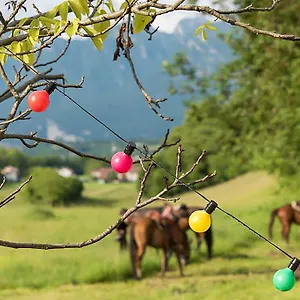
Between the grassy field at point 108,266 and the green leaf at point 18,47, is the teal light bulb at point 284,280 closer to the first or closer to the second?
the green leaf at point 18,47

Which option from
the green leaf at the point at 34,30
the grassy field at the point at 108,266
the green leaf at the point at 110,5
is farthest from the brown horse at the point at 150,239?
the green leaf at the point at 34,30

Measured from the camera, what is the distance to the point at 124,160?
4.92ft

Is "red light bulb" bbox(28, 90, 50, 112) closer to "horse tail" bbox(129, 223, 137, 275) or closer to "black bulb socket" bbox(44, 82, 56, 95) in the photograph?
"black bulb socket" bbox(44, 82, 56, 95)

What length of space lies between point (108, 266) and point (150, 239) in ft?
2.20

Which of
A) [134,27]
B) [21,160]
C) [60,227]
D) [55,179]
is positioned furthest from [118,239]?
[21,160]

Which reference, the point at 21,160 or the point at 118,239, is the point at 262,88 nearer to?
the point at 118,239

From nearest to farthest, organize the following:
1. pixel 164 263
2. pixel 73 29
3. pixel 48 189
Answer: pixel 73 29 → pixel 164 263 → pixel 48 189

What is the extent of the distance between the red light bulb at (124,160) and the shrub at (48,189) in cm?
1204

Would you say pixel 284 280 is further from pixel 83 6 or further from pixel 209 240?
pixel 209 240

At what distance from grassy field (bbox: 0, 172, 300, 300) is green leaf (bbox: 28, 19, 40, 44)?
17.0 feet

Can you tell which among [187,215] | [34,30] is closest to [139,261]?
[187,215]

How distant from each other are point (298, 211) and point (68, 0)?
30.2ft

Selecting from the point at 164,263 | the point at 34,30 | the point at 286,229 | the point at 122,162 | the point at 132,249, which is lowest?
the point at 122,162

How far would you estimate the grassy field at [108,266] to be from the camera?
681 cm
